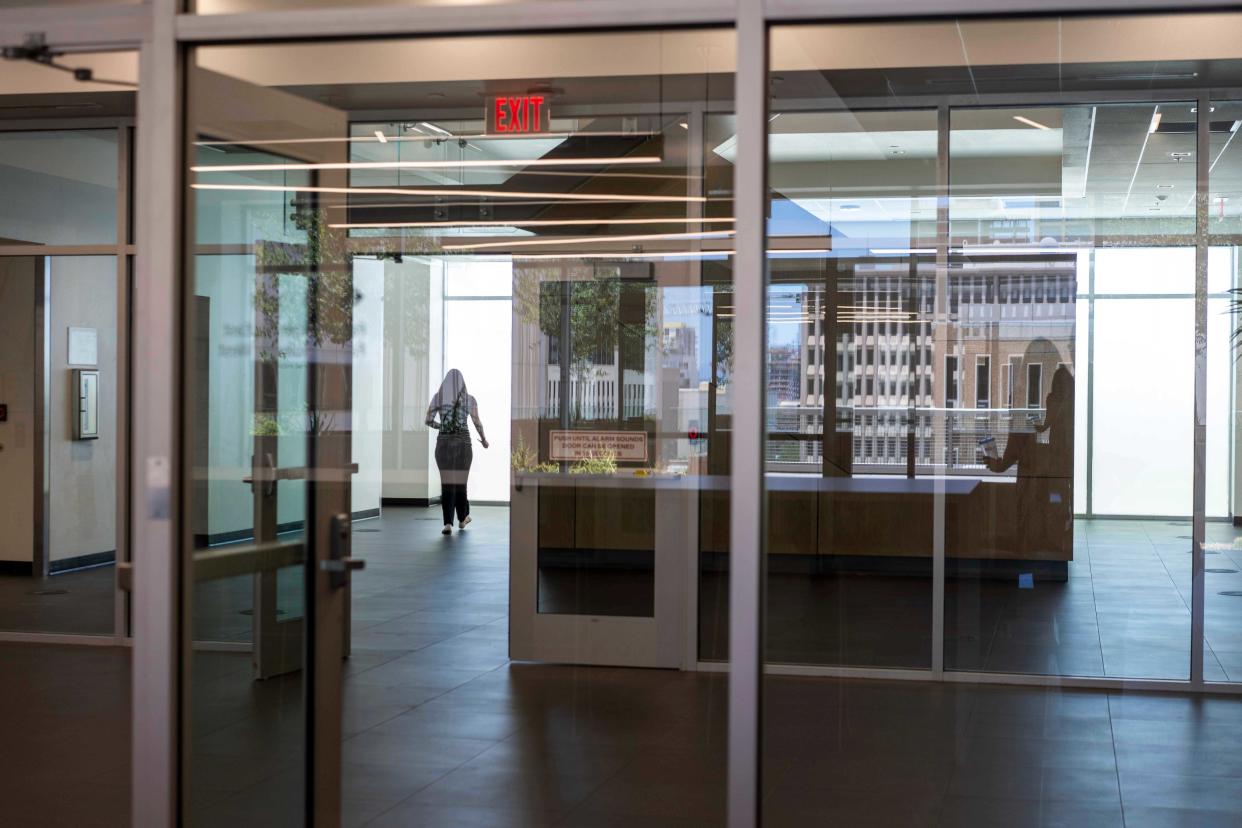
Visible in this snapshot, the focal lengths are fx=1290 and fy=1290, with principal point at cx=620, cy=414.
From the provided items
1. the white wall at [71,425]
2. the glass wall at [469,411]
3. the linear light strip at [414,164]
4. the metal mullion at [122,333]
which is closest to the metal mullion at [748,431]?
the glass wall at [469,411]

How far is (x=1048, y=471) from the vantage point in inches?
262

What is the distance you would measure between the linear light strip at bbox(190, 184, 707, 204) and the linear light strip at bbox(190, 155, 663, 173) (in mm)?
45

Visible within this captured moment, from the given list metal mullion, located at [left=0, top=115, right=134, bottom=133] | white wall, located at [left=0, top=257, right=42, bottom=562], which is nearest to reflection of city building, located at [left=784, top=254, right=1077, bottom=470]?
metal mullion, located at [left=0, top=115, right=134, bottom=133]

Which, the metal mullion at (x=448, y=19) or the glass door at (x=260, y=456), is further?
the glass door at (x=260, y=456)

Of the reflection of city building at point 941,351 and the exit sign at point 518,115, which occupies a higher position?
the exit sign at point 518,115

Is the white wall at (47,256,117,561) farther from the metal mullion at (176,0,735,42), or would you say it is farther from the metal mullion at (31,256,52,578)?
the metal mullion at (176,0,735,42)

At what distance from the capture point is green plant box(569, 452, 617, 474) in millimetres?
5609

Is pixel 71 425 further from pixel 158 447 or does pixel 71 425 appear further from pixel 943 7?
pixel 943 7

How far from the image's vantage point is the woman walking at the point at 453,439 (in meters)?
4.70

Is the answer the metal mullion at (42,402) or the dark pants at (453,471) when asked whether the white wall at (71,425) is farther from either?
the dark pants at (453,471)

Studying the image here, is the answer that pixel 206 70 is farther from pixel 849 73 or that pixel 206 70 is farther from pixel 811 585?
pixel 811 585

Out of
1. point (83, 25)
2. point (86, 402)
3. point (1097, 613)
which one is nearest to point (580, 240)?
point (83, 25)

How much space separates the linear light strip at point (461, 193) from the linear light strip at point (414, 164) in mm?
45

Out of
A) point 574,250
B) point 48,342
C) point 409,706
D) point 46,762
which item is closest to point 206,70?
point 574,250
